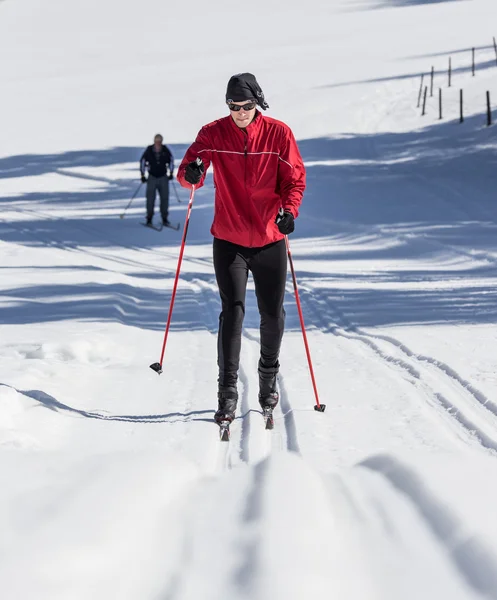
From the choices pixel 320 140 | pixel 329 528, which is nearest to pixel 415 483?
pixel 329 528

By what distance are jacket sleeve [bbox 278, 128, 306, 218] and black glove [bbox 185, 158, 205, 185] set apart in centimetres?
47

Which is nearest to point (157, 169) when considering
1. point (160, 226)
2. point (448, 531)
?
point (160, 226)

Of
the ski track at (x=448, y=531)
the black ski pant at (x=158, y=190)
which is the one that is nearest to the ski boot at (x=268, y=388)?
the ski track at (x=448, y=531)

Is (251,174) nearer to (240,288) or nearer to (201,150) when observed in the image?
(201,150)

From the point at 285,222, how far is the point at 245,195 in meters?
0.30

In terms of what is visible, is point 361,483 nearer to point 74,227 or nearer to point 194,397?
point 194,397

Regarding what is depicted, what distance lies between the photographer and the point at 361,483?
11.7 ft

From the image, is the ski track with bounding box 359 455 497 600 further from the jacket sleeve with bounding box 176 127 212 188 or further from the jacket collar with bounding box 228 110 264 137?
the jacket sleeve with bounding box 176 127 212 188

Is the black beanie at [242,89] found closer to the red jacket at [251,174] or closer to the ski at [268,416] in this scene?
the red jacket at [251,174]

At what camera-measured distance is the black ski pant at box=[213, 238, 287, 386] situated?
5449 mm

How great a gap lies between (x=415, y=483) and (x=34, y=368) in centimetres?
418

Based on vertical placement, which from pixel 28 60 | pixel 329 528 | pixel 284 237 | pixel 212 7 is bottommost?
pixel 329 528

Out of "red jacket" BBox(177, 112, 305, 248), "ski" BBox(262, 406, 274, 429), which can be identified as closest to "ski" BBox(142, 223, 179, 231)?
"ski" BBox(262, 406, 274, 429)

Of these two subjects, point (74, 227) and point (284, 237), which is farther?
point (74, 227)
